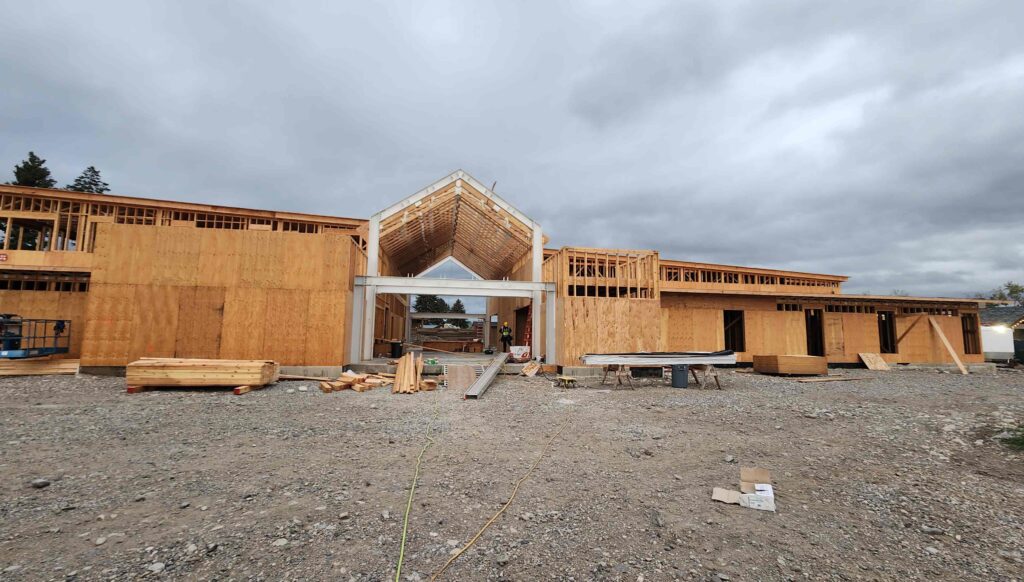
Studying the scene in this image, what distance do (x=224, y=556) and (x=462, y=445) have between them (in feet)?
12.7

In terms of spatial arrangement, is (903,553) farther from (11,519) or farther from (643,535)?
(11,519)

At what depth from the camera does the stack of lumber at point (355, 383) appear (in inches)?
497

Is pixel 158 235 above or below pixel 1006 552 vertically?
above

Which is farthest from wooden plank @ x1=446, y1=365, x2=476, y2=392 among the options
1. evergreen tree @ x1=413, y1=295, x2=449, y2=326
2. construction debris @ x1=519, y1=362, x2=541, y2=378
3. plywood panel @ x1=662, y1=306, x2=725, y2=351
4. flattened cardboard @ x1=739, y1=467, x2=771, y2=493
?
evergreen tree @ x1=413, y1=295, x2=449, y2=326

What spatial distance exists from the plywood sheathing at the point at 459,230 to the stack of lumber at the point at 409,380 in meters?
6.75

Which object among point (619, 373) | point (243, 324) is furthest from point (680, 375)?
point (243, 324)

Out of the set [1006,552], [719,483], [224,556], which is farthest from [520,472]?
[1006,552]

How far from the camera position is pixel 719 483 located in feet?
17.0

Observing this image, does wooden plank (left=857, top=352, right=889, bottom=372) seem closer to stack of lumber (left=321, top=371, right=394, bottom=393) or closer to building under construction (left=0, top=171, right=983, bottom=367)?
building under construction (left=0, top=171, right=983, bottom=367)

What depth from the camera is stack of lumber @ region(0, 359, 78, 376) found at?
13.3m

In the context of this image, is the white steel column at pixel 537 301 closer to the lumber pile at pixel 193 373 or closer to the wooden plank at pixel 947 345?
the lumber pile at pixel 193 373

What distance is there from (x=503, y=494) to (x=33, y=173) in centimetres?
5204

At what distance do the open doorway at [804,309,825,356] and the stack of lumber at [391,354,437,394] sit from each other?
20099 mm

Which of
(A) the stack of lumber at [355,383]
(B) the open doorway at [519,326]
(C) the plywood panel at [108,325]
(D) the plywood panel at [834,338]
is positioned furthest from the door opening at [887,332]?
(C) the plywood panel at [108,325]
